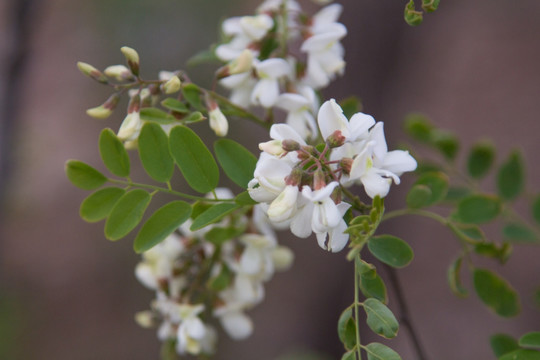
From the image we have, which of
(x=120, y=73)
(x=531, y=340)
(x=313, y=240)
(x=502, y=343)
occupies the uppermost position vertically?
(x=120, y=73)

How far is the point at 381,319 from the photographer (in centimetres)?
51

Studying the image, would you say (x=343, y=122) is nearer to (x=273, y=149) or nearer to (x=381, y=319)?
(x=273, y=149)

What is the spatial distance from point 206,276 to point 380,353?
1.12 ft

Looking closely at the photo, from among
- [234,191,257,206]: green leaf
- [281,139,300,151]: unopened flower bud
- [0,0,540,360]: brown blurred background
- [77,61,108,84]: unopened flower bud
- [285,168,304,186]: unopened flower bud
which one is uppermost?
[77,61,108,84]: unopened flower bud

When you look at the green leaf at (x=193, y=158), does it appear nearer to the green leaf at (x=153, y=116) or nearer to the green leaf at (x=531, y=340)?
the green leaf at (x=153, y=116)

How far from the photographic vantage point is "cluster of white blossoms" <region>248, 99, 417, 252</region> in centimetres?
49

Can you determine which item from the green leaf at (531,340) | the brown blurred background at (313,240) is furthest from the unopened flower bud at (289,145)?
the brown blurred background at (313,240)

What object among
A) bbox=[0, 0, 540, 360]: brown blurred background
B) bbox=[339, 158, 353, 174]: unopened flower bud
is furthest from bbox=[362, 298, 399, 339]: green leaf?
bbox=[0, 0, 540, 360]: brown blurred background

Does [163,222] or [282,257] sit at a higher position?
[163,222]

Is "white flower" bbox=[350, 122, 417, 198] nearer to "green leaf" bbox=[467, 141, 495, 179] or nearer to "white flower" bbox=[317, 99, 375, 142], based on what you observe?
"white flower" bbox=[317, 99, 375, 142]

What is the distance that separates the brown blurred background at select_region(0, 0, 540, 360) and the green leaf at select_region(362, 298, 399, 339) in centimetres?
132

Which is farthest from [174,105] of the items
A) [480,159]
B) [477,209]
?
[480,159]

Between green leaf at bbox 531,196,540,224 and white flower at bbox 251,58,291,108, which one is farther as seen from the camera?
green leaf at bbox 531,196,540,224

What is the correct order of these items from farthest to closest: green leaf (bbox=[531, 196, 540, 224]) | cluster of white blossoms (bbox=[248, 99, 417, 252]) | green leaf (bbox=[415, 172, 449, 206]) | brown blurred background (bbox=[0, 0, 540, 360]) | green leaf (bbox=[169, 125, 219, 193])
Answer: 1. brown blurred background (bbox=[0, 0, 540, 360])
2. green leaf (bbox=[531, 196, 540, 224])
3. green leaf (bbox=[415, 172, 449, 206])
4. green leaf (bbox=[169, 125, 219, 193])
5. cluster of white blossoms (bbox=[248, 99, 417, 252])
